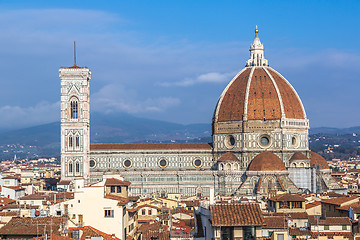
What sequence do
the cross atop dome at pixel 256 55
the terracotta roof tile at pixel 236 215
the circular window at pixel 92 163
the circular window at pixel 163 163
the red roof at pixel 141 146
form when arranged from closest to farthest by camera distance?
1. the terracotta roof tile at pixel 236 215
2. the circular window at pixel 92 163
3. the circular window at pixel 163 163
4. the red roof at pixel 141 146
5. the cross atop dome at pixel 256 55

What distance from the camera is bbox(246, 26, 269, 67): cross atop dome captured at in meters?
115

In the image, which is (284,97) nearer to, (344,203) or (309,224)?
(344,203)

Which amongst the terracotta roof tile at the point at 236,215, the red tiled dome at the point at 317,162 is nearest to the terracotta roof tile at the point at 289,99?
the red tiled dome at the point at 317,162

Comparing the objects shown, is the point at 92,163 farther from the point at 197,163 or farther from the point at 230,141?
the point at 230,141

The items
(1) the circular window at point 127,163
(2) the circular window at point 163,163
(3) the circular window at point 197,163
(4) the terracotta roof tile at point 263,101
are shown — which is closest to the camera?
Result: (1) the circular window at point 127,163

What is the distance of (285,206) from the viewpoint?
54125mm

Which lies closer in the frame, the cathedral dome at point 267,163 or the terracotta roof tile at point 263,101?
the cathedral dome at point 267,163

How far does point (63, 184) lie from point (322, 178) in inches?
1319

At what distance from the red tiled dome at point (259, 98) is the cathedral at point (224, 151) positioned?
136mm

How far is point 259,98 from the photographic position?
107188 mm

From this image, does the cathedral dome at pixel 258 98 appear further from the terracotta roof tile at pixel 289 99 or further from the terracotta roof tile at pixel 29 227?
the terracotta roof tile at pixel 29 227

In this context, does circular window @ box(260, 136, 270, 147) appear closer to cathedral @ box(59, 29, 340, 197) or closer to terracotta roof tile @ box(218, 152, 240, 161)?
cathedral @ box(59, 29, 340, 197)

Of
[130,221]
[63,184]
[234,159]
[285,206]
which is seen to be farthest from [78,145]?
[130,221]

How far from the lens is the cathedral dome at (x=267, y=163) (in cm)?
9694
